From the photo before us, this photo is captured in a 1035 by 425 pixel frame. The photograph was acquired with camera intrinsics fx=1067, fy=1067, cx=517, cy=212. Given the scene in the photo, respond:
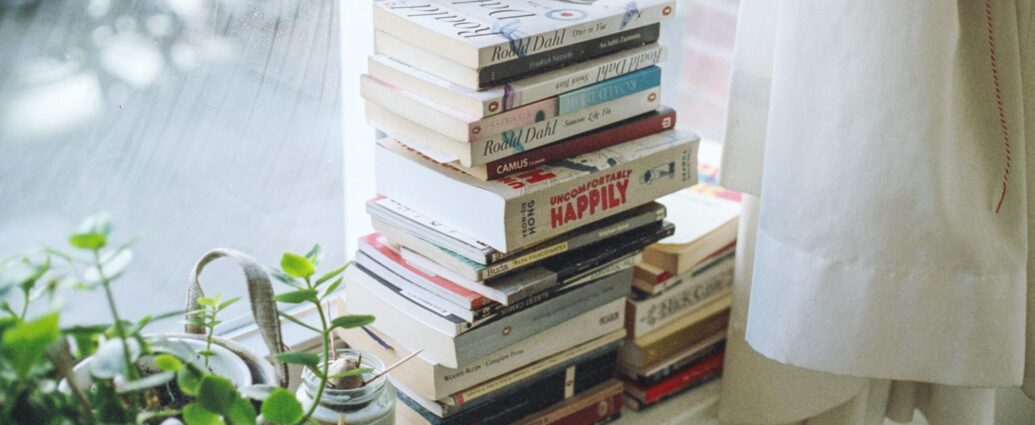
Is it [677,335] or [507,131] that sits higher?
[507,131]

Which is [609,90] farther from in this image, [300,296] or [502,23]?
[300,296]

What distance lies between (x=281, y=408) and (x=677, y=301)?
0.62 m

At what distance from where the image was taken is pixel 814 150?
961 mm

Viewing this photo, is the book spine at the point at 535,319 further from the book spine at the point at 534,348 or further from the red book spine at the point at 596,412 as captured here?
the red book spine at the point at 596,412

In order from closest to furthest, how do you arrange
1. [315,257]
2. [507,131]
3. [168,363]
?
[168,363]
[315,257]
[507,131]

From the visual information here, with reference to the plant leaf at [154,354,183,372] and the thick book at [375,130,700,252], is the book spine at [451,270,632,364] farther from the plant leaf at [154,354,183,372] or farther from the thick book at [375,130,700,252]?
the plant leaf at [154,354,183,372]

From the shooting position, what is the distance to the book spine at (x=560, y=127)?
0.93 metres

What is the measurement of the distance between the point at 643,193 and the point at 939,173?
270 mm

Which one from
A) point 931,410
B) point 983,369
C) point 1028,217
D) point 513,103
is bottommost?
point 931,410

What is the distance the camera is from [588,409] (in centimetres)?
115

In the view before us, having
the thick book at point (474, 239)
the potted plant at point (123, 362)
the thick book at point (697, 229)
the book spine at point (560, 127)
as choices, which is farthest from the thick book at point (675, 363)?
the potted plant at point (123, 362)

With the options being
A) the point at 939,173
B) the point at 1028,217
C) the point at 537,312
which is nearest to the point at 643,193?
the point at 537,312

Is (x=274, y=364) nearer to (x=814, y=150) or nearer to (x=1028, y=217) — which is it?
(x=814, y=150)

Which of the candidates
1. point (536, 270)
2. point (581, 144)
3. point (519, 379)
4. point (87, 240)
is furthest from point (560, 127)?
point (87, 240)
